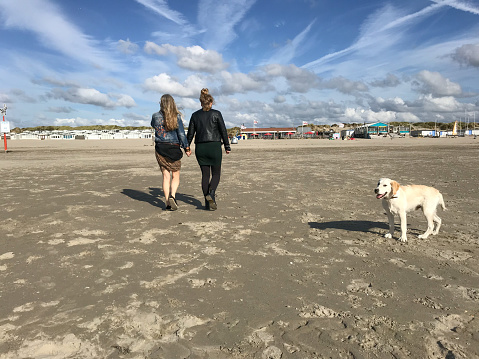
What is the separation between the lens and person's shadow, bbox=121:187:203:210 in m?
6.69

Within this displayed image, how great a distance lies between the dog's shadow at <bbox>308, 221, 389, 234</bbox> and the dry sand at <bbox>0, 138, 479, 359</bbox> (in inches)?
0.7

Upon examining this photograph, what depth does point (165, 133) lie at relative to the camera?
19.7 feet

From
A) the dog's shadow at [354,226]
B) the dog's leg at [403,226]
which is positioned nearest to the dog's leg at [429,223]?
the dog's leg at [403,226]

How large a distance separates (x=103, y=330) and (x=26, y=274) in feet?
5.00

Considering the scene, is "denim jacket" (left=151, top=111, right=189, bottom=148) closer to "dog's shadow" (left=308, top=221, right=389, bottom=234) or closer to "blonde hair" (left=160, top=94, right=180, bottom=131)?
"blonde hair" (left=160, top=94, right=180, bottom=131)

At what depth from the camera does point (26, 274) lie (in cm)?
319

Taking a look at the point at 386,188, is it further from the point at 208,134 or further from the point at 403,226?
the point at 208,134

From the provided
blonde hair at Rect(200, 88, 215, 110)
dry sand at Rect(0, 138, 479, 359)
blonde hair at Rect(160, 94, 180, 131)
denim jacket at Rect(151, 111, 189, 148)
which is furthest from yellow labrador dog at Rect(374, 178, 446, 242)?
blonde hair at Rect(160, 94, 180, 131)

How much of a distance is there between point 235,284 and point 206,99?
3.93m

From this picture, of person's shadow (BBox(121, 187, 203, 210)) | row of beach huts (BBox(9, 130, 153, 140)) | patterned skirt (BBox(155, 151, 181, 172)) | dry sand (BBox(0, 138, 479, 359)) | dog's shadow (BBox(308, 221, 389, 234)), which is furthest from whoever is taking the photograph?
row of beach huts (BBox(9, 130, 153, 140))

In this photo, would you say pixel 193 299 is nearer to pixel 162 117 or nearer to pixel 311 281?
pixel 311 281

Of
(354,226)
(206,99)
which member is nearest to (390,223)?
(354,226)

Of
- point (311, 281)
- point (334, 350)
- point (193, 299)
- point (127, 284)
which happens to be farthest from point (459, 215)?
point (127, 284)

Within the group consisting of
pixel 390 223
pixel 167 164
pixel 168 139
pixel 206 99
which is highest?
pixel 206 99
